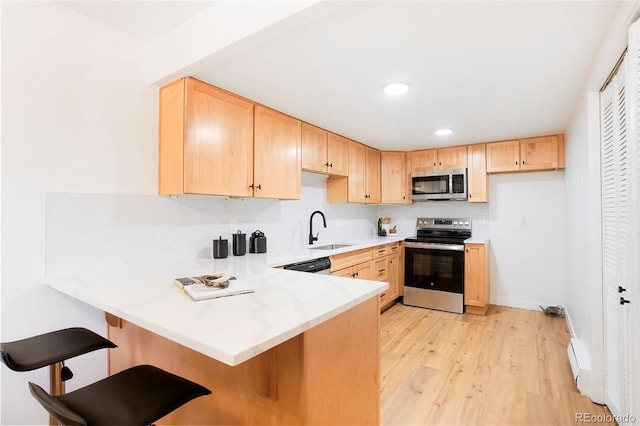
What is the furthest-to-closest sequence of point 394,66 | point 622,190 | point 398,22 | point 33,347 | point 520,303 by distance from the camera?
point 520,303 < point 394,66 < point 622,190 < point 398,22 < point 33,347

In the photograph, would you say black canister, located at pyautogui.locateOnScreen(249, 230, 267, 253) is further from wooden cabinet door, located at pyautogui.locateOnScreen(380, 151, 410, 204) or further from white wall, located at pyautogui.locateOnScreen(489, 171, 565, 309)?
white wall, located at pyautogui.locateOnScreen(489, 171, 565, 309)

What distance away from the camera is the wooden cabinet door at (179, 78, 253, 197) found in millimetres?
2047

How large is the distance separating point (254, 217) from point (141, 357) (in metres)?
1.50

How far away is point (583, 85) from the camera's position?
2227 millimetres

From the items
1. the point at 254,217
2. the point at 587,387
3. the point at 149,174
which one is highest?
the point at 149,174

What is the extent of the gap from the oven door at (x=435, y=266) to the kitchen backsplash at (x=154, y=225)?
4.09 feet

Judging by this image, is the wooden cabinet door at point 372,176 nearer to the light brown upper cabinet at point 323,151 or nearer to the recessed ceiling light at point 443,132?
the light brown upper cabinet at point 323,151

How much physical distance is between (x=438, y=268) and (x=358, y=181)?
1.49m

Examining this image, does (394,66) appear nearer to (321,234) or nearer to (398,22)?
(398,22)

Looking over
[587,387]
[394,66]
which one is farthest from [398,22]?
[587,387]

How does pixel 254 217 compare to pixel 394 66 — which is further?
pixel 254 217

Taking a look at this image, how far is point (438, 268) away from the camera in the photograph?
403cm

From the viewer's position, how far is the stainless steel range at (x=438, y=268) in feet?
12.8

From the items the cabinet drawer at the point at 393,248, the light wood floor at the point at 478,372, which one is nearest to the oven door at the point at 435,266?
the cabinet drawer at the point at 393,248
